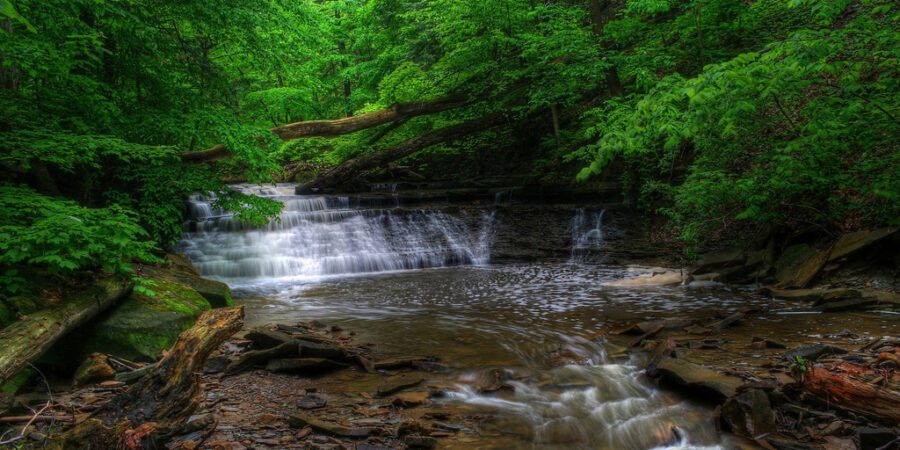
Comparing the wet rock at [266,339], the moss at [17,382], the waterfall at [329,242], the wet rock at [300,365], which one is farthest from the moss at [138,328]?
the waterfall at [329,242]

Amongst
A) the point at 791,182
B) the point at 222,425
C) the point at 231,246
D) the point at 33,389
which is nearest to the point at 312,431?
the point at 222,425

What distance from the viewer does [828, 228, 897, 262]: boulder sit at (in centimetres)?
691

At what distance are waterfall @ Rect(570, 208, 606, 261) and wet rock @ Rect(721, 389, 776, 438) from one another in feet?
31.5

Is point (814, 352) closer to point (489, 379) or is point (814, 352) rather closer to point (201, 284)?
point (489, 379)

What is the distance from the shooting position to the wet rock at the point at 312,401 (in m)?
3.77

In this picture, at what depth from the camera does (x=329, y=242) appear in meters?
13.4

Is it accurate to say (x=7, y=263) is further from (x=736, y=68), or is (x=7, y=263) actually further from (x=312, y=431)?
(x=736, y=68)

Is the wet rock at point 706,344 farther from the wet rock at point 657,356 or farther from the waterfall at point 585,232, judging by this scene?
the waterfall at point 585,232

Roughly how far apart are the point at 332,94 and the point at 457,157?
12012 millimetres

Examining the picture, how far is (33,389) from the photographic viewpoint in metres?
3.94

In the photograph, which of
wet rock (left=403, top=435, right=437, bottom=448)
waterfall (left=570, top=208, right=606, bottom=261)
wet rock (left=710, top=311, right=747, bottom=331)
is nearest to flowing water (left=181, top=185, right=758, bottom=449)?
waterfall (left=570, top=208, right=606, bottom=261)

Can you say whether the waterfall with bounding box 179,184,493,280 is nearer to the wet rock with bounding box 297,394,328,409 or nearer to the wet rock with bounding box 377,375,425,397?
the wet rock with bounding box 377,375,425,397

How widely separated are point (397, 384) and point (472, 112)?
14.0 meters

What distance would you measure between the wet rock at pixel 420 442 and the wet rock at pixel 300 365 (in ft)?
5.64
